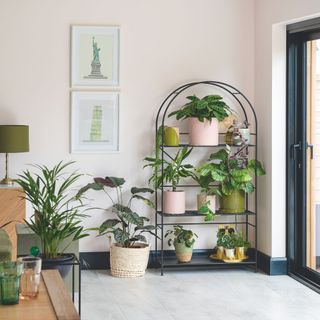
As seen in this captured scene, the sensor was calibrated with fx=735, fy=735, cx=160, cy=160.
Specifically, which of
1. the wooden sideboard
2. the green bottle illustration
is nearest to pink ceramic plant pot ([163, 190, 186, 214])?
the green bottle illustration

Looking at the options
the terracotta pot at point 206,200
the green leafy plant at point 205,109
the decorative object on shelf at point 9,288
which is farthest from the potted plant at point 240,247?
the decorative object on shelf at point 9,288

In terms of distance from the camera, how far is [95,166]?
621 centimetres

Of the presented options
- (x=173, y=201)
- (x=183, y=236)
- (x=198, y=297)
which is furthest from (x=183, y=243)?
(x=198, y=297)

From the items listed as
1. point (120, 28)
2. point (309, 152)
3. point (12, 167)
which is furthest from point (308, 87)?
point (12, 167)

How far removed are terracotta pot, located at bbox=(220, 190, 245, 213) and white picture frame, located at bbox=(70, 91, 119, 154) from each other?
1.03 m

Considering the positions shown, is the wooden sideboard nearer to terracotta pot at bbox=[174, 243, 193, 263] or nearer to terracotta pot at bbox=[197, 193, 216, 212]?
terracotta pot at bbox=[174, 243, 193, 263]

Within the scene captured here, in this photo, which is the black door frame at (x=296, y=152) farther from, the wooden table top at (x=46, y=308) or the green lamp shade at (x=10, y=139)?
the wooden table top at (x=46, y=308)

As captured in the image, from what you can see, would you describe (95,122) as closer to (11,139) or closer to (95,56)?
(95,56)

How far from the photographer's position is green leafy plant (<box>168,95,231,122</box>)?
5988 mm

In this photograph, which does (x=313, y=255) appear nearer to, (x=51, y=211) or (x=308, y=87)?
(x=308, y=87)

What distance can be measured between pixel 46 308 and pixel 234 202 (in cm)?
339

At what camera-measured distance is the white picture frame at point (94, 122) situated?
6152 mm

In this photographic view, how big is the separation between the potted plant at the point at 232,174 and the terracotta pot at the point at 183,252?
1.49 ft

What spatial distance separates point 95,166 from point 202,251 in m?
1.21
